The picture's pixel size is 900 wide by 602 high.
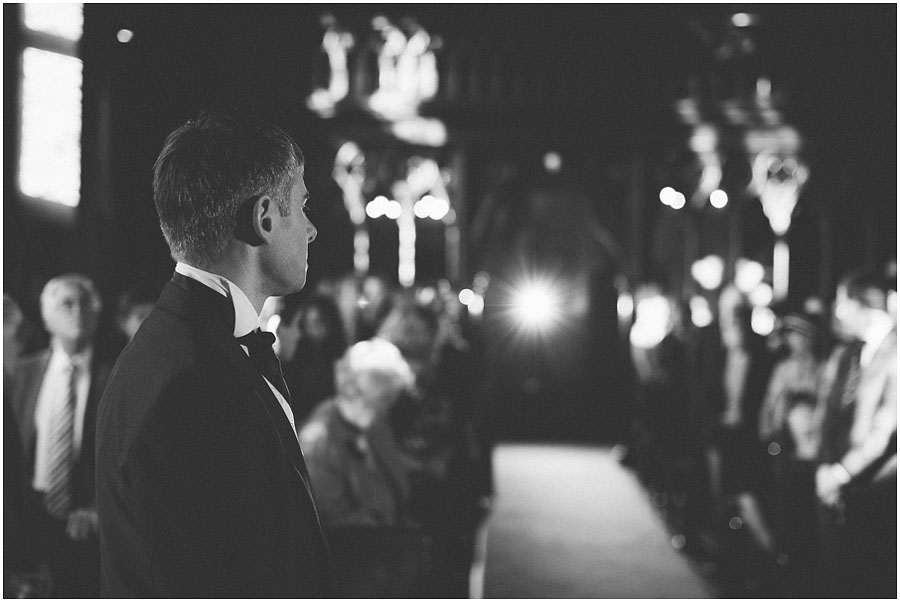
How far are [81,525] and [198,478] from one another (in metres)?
2.55

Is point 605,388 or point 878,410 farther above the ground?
point 878,410

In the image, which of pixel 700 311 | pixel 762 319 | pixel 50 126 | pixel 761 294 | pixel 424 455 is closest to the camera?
pixel 424 455

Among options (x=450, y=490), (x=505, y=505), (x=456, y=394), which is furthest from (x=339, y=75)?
(x=450, y=490)

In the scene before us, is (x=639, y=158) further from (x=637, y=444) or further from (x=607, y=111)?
(x=637, y=444)

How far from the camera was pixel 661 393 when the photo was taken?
831 centimetres

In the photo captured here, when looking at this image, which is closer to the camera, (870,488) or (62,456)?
(62,456)

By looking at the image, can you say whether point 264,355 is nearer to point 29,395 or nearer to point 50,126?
point 29,395

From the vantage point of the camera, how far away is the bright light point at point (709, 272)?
37.8 feet

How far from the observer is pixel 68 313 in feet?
11.7

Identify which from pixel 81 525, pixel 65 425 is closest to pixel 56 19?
pixel 65 425

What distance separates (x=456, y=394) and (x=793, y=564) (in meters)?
2.74

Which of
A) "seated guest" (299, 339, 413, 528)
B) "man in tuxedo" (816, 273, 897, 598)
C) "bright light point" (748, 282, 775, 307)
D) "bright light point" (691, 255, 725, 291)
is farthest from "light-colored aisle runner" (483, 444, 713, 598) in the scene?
"bright light point" (691, 255, 725, 291)

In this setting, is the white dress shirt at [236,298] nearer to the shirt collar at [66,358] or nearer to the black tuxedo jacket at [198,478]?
the black tuxedo jacket at [198,478]

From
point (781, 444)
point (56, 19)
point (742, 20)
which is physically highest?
point (742, 20)
